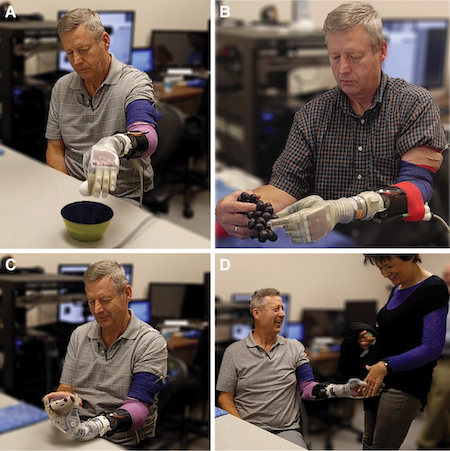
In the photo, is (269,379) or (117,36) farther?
(269,379)

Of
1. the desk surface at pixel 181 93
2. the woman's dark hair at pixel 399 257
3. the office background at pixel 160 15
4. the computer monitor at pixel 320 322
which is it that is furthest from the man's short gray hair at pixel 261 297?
the desk surface at pixel 181 93

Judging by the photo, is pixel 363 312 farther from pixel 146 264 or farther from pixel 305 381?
pixel 146 264

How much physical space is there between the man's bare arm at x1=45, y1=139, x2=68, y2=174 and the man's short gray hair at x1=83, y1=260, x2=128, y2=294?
0.69ft

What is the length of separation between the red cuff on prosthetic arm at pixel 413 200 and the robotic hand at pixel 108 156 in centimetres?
47

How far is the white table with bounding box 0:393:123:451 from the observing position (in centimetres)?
125

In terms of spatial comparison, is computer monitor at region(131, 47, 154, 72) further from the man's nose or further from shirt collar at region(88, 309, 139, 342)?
shirt collar at region(88, 309, 139, 342)

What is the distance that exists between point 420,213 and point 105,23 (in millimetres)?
688

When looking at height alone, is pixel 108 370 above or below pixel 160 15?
below

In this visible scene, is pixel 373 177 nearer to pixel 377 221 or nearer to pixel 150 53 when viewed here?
pixel 377 221

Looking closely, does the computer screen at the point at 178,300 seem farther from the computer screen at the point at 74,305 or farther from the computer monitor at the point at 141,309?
the computer screen at the point at 74,305

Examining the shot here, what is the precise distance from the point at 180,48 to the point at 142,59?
0.35 metres

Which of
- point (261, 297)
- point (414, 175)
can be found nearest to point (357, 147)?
point (414, 175)

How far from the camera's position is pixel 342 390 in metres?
1.28

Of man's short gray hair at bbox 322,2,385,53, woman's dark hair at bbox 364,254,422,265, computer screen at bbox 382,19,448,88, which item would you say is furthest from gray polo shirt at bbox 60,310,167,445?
computer screen at bbox 382,19,448,88
